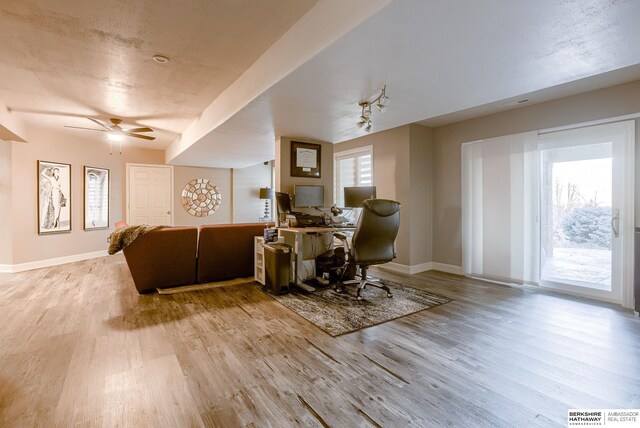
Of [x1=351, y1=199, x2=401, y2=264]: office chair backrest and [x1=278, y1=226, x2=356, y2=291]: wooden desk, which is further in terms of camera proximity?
[x1=278, y1=226, x2=356, y2=291]: wooden desk

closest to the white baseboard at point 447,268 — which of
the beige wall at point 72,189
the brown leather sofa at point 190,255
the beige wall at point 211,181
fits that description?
the brown leather sofa at point 190,255

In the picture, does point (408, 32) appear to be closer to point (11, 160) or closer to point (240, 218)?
point (11, 160)

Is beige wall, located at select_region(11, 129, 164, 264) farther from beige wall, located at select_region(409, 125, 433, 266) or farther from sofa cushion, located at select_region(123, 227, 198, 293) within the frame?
beige wall, located at select_region(409, 125, 433, 266)

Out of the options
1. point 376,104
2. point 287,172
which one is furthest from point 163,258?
point 376,104

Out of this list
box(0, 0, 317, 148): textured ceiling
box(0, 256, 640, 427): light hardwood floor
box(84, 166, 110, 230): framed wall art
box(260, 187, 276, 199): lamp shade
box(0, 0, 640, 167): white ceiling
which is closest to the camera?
Answer: box(0, 256, 640, 427): light hardwood floor

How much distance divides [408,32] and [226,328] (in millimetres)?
2751

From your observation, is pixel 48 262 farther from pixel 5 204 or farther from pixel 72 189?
pixel 72 189

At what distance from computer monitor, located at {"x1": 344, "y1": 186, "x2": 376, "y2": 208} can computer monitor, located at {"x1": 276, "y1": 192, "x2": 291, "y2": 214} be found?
976 millimetres

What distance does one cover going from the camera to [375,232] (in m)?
3.12

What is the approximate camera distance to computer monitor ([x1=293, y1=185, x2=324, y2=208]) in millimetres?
4148

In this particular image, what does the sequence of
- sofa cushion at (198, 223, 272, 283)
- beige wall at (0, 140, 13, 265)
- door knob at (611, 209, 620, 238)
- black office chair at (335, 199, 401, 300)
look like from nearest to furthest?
black office chair at (335, 199, 401, 300), door knob at (611, 209, 620, 238), sofa cushion at (198, 223, 272, 283), beige wall at (0, 140, 13, 265)

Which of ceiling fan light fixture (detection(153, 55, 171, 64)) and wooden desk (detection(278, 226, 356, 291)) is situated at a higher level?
ceiling fan light fixture (detection(153, 55, 171, 64))

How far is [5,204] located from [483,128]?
803 cm

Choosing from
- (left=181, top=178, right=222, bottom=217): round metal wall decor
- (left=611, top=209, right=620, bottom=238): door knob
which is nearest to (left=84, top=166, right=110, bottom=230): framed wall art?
(left=181, top=178, right=222, bottom=217): round metal wall decor
